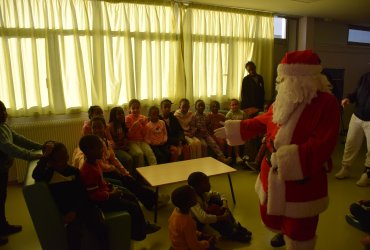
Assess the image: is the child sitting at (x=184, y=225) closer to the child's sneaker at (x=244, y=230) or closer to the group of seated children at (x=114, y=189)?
the group of seated children at (x=114, y=189)

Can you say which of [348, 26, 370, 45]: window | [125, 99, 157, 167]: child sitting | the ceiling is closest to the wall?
[348, 26, 370, 45]: window

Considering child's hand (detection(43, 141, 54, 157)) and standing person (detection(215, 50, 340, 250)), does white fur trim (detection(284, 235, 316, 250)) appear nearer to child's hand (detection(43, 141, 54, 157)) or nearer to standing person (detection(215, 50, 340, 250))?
standing person (detection(215, 50, 340, 250))

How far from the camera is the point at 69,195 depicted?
1.74 metres

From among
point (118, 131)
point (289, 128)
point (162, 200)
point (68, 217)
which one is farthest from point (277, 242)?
point (118, 131)

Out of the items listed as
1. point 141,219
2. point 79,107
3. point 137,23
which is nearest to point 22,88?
point 79,107

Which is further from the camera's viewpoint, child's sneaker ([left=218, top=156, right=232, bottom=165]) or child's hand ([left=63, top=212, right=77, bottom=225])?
child's sneaker ([left=218, top=156, right=232, bottom=165])

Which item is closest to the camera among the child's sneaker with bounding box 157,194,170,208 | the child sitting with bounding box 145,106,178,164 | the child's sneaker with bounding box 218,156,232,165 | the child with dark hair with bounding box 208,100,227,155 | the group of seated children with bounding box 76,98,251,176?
the child's sneaker with bounding box 157,194,170,208

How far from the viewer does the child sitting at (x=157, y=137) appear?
363cm

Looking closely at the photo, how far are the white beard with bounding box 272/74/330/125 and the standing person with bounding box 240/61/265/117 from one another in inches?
117

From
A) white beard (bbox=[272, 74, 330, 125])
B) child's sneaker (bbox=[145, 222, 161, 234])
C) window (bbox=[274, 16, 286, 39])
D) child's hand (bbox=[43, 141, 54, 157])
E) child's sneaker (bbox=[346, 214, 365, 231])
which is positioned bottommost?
child's sneaker (bbox=[346, 214, 365, 231])

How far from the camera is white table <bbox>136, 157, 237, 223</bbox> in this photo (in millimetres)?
2484

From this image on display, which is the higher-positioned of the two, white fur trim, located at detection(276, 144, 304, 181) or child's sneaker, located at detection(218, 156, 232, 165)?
white fur trim, located at detection(276, 144, 304, 181)

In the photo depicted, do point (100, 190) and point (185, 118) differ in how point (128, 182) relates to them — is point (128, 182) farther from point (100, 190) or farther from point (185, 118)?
point (185, 118)

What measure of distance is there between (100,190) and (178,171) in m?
0.94
